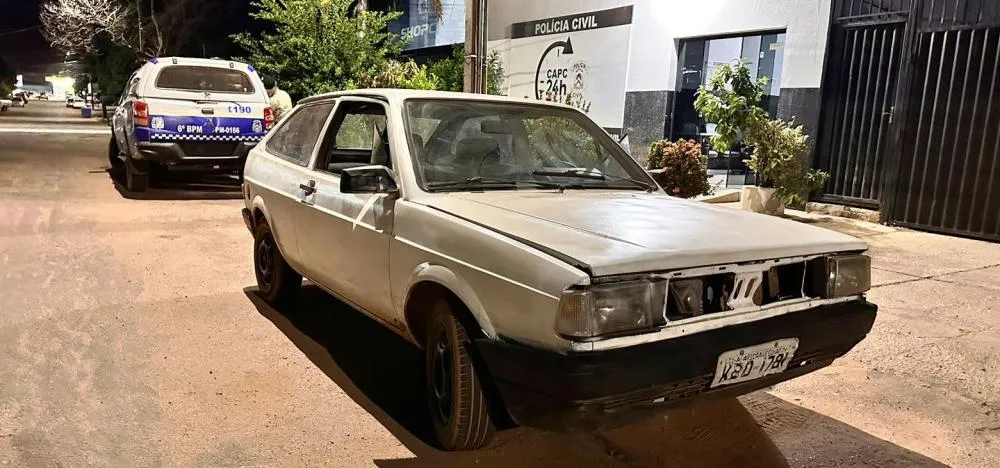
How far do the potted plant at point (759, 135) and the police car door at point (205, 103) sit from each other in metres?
6.22

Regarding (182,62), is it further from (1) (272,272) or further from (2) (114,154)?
(1) (272,272)

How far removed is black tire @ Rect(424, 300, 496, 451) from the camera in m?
2.73

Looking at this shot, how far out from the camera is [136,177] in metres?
10.1

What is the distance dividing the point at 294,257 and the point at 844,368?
340 cm

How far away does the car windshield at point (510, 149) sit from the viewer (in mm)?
3420

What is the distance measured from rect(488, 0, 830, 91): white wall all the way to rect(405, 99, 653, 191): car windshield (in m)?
6.58

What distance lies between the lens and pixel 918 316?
520 centimetres

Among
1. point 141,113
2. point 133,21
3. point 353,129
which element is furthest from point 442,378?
point 133,21

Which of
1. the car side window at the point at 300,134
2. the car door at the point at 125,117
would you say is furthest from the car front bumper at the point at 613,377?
the car door at the point at 125,117

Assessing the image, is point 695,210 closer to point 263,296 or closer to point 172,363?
point 172,363

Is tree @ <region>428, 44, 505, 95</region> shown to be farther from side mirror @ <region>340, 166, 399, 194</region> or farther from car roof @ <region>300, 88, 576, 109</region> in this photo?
side mirror @ <region>340, 166, 399, 194</region>

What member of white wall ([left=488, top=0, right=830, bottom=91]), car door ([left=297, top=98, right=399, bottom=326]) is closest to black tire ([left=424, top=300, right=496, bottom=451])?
car door ([left=297, top=98, right=399, bottom=326])

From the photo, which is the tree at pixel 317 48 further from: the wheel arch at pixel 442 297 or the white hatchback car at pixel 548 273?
the wheel arch at pixel 442 297

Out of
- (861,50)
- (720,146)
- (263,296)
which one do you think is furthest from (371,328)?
(861,50)
